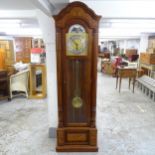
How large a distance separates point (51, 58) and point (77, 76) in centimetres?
55

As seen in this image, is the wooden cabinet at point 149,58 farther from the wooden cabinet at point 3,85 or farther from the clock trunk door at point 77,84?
the wooden cabinet at point 3,85

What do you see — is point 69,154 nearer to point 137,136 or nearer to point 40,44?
point 137,136

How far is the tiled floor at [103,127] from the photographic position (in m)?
2.79

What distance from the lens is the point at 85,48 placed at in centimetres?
244

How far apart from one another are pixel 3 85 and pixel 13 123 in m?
2.04

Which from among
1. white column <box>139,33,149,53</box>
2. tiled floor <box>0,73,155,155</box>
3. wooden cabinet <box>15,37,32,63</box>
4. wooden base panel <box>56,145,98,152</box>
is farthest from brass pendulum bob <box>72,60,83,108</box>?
wooden cabinet <box>15,37,32,63</box>

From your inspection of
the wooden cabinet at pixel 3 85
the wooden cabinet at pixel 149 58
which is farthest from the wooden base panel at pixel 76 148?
the wooden cabinet at pixel 149 58

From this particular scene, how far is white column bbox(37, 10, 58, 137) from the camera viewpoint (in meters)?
2.67

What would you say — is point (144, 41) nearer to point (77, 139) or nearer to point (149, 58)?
point (149, 58)

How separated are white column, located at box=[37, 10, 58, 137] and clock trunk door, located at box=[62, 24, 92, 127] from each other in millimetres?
385

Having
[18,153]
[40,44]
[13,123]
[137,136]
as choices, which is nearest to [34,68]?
[13,123]

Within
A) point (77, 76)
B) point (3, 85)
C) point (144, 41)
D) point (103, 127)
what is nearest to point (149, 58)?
point (144, 41)

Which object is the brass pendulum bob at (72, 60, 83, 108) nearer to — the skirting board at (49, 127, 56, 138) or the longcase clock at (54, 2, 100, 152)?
the longcase clock at (54, 2, 100, 152)

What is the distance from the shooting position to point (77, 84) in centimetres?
A: 258
